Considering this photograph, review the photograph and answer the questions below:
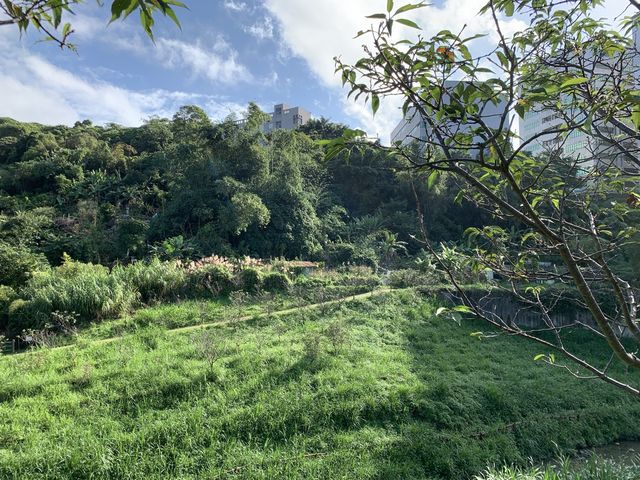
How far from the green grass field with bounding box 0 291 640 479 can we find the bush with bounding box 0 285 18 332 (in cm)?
173

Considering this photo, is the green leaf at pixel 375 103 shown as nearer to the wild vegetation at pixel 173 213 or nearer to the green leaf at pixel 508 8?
the green leaf at pixel 508 8

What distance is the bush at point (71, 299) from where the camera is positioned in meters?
6.64

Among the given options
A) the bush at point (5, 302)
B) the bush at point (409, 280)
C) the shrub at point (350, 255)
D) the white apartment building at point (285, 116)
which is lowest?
the bush at point (5, 302)

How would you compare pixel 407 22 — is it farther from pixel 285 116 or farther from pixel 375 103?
pixel 285 116

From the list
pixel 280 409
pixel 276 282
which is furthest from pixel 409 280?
pixel 280 409

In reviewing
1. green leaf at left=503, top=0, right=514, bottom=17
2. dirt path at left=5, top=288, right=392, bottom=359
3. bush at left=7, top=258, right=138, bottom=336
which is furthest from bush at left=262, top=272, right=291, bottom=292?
green leaf at left=503, top=0, right=514, bottom=17

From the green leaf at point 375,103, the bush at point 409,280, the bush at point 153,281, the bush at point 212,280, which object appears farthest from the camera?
the bush at point 409,280

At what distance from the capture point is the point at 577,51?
158 cm

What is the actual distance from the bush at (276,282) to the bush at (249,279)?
0.17 meters

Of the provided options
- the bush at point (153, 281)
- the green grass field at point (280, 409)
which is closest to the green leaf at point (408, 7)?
the green grass field at point (280, 409)

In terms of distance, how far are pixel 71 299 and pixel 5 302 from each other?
1166 mm

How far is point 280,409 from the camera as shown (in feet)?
15.0

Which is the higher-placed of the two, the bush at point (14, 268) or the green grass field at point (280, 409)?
the bush at point (14, 268)

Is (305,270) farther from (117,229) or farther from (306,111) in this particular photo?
(306,111)
